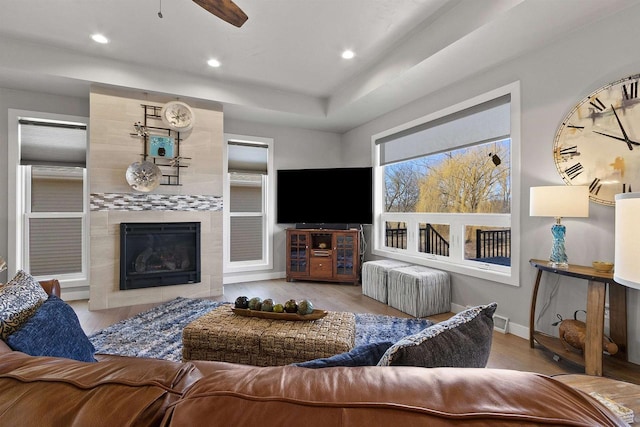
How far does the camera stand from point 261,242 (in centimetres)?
500

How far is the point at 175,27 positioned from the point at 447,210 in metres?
3.44

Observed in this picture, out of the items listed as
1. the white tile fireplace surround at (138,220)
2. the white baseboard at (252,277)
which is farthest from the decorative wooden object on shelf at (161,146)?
the white baseboard at (252,277)

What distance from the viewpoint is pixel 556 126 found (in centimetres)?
246

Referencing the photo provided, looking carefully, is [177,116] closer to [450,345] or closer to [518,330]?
[450,345]

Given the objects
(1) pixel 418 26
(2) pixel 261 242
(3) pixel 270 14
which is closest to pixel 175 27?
(3) pixel 270 14

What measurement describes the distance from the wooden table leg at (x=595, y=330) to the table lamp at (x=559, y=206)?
302 millimetres

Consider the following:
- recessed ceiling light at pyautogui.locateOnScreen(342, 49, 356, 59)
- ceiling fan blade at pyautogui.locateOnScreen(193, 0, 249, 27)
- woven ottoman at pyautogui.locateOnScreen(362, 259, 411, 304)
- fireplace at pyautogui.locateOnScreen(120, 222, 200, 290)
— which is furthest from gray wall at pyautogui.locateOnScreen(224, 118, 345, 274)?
ceiling fan blade at pyautogui.locateOnScreen(193, 0, 249, 27)

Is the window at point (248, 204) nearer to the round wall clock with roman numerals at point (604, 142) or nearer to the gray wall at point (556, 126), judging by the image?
the gray wall at point (556, 126)

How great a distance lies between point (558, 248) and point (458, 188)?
51.3 inches

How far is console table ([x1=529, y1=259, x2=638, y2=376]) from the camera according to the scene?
192 cm

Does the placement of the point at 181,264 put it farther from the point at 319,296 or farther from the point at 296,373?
the point at 296,373

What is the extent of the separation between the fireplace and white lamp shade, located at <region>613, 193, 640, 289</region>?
13.0 ft

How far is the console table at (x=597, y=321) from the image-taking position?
1916 mm

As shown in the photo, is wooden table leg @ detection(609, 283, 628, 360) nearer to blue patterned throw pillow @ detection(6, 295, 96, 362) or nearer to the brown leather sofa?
the brown leather sofa
